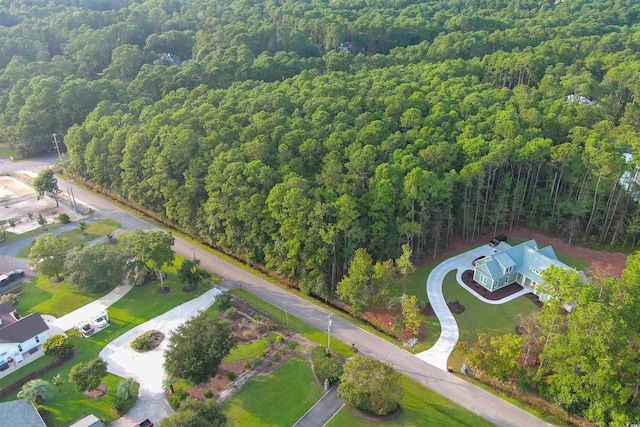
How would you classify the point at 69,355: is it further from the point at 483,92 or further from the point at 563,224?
the point at 483,92

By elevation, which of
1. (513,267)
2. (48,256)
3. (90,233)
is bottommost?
(90,233)

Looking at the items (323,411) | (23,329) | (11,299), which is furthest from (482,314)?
(11,299)

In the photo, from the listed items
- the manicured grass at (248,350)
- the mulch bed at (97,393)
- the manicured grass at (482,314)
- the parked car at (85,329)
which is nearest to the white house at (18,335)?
the parked car at (85,329)

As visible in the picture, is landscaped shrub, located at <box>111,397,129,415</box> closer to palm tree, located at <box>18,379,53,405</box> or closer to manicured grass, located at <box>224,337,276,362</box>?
palm tree, located at <box>18,379,53,405</box>

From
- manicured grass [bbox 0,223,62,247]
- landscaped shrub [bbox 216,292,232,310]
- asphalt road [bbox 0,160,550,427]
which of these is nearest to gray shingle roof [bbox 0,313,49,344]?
landscaped shrub [bbox 216,292,232,310]

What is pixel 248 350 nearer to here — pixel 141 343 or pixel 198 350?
pixel 198 350
